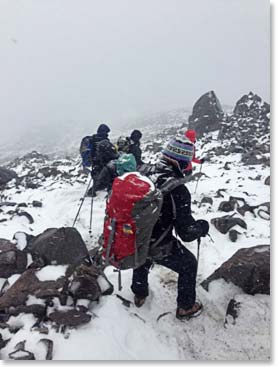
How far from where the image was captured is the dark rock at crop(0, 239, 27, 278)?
20.9 feet

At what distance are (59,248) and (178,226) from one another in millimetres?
2566

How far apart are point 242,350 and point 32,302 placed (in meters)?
3.05

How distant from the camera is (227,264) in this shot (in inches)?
236

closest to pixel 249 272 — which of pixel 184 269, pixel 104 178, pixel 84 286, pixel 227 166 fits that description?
pixel 184 269

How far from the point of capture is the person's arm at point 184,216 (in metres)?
4.77

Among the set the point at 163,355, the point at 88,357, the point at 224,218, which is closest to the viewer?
the point at 88,357

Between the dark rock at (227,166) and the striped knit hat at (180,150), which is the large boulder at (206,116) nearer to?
the dark rock at (227,166)

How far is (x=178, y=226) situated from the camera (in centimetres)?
486

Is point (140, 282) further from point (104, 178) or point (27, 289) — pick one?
point (104, 178)

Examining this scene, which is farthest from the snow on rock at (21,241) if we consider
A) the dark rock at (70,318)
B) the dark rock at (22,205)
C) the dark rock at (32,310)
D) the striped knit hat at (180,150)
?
the dark rock at (22,205)

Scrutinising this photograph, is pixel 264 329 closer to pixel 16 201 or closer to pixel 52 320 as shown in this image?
pixel 52 320

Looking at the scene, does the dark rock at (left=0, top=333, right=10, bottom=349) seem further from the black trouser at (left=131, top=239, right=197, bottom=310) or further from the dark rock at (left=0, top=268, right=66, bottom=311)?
the black trouser at (left=131, top=239, right=197, bottom=310)

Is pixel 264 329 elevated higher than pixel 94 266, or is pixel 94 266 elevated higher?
pixel 94 266

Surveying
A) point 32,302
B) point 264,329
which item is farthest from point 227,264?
point 32,302
